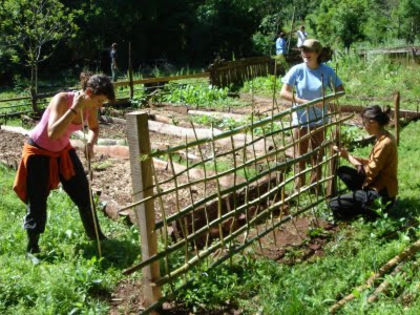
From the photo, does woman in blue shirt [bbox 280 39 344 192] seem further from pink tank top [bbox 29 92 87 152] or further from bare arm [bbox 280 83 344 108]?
pink tank top [bbox 29 92 87 152]

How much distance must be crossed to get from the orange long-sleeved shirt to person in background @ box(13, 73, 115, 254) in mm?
2264

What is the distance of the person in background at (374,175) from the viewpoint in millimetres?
4340

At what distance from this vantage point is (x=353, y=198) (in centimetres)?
452

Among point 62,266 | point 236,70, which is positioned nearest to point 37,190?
point 62,266

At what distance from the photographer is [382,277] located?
3555 mm

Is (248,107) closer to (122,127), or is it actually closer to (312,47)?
(122,127)

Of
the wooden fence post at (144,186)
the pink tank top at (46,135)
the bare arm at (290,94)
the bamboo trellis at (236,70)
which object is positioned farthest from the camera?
the bamboo trellis at (236,70)

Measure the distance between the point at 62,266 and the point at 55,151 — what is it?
86 centimetres

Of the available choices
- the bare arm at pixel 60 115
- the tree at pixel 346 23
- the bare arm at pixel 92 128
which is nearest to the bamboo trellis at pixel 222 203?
the bare arm at pixel 92 128

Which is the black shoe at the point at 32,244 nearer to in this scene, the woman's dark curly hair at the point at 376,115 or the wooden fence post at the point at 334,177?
the wooden fence post at the point at 334,177

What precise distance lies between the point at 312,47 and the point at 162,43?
2068 centimetres

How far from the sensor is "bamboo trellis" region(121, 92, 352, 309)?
127 inches

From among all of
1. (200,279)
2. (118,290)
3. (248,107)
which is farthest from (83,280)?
(248,107)

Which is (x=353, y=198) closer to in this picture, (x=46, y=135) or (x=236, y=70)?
(x=46, y=135)
